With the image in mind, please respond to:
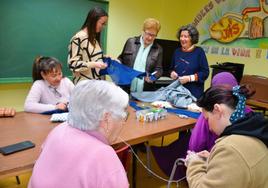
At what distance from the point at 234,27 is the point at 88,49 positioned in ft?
10.1

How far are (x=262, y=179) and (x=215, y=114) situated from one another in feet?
1.18

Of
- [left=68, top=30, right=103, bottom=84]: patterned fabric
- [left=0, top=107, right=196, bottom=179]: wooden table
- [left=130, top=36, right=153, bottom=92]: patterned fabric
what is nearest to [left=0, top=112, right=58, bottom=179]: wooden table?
[left=0, top=107, right=196, bottom=179]: wooden table

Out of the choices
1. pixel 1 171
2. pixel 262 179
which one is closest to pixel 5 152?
pixel 1 171

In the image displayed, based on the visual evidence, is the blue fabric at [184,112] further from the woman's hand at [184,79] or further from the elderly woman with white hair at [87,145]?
the elderly woman with white hair at [87,145]

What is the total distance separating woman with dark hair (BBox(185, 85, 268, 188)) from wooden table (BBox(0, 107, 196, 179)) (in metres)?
0.57

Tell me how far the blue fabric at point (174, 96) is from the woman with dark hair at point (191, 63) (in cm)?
9

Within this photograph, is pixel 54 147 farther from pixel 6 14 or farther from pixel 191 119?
pixel 6 14

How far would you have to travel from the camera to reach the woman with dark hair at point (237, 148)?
3.28 ft

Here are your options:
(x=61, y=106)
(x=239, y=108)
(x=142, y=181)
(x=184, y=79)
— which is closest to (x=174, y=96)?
(x=184, y=79)

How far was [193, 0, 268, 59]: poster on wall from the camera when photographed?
171 inches

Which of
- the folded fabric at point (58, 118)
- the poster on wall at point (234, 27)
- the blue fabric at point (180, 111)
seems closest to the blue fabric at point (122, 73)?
the blue fabric at point (180, 111)

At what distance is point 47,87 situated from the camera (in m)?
2.24

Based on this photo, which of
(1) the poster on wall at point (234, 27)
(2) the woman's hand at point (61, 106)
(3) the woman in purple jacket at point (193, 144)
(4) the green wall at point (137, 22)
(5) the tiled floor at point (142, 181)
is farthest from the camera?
(1) the poster on wall at point (234, 27)

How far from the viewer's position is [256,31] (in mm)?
4410
